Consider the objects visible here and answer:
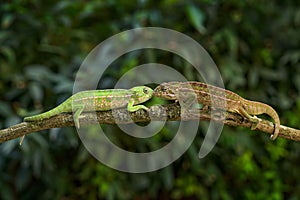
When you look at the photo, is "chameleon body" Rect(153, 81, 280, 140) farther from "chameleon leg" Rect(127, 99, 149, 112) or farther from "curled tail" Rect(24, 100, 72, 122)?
"curled tail" Rect(24, 100, 72, 122)

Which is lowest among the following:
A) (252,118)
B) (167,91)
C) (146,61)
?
(252,118)

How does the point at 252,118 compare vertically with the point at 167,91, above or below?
below

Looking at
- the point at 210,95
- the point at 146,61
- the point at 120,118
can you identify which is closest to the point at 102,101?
the point at 120,118

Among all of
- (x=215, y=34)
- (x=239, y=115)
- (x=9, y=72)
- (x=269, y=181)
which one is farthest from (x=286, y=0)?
(x=239, y=115)

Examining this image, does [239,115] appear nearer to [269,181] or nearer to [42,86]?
[42,86]

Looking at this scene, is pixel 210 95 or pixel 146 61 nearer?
pixel 210 95

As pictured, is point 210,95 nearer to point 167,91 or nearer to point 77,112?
point 167,91

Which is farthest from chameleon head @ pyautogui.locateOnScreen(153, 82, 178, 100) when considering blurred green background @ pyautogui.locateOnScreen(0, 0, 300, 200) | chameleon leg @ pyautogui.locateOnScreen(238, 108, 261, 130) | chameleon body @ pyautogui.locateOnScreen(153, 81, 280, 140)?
blurred green background @ pyautogui.locateOnScreen(0, 0, 300, 200)
